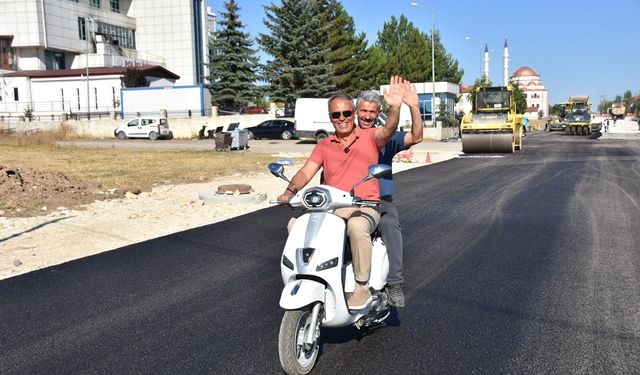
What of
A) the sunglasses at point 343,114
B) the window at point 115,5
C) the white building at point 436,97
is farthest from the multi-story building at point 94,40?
the sunglasses at point 343,114

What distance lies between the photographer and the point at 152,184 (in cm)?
1596

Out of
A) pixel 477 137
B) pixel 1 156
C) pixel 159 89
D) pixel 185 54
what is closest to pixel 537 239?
pixel 477 137

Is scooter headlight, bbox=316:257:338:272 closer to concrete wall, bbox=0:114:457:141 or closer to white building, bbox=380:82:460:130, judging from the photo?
concrete wall, bbox=0:114:457:141

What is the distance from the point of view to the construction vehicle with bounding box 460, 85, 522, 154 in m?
27.1

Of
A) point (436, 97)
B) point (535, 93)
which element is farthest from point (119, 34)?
Result: point (535, 93)

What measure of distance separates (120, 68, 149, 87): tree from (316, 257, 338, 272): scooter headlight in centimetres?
5495

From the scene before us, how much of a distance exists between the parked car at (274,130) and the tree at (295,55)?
9.89 meters

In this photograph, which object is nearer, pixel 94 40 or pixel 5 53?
pixel 5 53

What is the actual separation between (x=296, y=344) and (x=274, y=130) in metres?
40.6

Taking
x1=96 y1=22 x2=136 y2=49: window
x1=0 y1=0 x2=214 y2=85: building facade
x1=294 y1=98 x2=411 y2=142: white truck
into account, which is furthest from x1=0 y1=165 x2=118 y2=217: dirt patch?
x1=96 y1=22 x2=136 y2=49: window

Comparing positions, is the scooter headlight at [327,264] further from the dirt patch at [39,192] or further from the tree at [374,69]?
the tree at [374,69]

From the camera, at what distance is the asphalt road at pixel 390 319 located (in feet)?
14.1

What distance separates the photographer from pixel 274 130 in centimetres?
4406

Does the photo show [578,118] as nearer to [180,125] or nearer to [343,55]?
[343,55]
